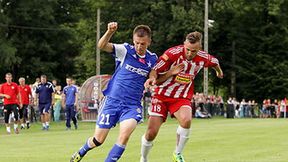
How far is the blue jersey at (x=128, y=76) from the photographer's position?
11.1 m

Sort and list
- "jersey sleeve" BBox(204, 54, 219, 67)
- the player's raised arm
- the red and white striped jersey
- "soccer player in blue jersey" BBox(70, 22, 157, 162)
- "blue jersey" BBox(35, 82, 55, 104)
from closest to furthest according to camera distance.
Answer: the player's raised arm < "soccer player in blue jersey" BBox(70, 22, 157, 162) < the red and white striped jersey < "jersey sleeve" BBox(204, 54, 219, 67) < "blue jersey" BBox(35, 82, 55, 104)

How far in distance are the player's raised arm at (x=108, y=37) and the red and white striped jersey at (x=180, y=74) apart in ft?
5.79

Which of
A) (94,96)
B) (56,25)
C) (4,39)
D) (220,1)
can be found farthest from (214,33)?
(94,96)

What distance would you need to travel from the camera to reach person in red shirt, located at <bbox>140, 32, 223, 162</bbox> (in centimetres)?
1240

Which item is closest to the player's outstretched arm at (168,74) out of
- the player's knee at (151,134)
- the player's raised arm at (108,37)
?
the player's knee at (151,134)

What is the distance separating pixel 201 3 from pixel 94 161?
51.6 metres

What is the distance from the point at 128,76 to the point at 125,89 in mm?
206

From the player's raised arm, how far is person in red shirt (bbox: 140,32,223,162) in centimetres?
168

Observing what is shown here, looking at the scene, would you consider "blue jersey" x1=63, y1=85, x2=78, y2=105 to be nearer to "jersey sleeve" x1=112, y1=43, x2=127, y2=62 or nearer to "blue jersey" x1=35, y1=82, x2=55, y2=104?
"blue jersey" x1=35, y1=82, x2=55, y2=104

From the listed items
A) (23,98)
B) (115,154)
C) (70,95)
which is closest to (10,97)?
(23,98)

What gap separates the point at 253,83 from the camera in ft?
229

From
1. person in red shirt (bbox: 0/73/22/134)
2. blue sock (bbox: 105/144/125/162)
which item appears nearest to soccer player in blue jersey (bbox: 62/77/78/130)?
person in red shirt (bbox: 0/73/22/134)

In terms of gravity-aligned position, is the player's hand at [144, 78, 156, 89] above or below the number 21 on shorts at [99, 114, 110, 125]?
above

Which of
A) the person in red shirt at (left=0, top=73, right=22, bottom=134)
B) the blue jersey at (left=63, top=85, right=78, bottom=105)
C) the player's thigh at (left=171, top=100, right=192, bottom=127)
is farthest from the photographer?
the blue jersey at (left=63, top=85, right=78, bottom=105)
